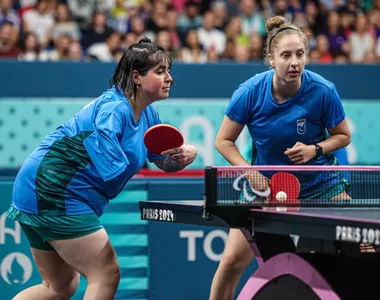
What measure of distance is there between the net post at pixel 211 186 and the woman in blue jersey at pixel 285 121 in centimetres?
97

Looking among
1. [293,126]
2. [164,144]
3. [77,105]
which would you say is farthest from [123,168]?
[77,105]

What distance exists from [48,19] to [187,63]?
2226mm

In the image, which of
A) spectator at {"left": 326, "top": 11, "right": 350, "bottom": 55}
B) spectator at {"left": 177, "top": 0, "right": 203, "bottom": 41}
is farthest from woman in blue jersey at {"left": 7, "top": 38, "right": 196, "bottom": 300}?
spectator at {"left": 326, "top": 11, "right": 350, "bottom": 55}

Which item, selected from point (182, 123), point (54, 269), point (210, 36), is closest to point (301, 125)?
point (54, 269)

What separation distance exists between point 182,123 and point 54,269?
20.5ft

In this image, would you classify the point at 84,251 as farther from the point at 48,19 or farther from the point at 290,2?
the point at 290,2

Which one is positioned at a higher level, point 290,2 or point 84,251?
point 290,2

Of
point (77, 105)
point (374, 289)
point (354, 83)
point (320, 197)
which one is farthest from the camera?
point (354, 83)

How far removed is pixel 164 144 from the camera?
407 cm

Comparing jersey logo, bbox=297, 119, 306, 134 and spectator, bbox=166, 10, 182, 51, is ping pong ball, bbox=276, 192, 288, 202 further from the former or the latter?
spectator, bbox=166, 10, 182, 51

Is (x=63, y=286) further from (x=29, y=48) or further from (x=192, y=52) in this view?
(x=192, y=52)

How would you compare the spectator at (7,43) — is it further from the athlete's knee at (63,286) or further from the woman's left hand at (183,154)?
the woman's left hand at (183,154)

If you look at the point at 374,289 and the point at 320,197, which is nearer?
the point at 374,289

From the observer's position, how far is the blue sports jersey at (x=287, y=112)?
4672 mm
